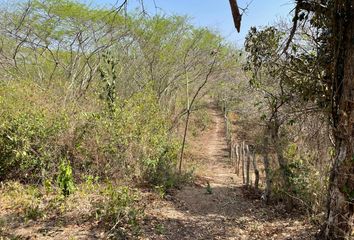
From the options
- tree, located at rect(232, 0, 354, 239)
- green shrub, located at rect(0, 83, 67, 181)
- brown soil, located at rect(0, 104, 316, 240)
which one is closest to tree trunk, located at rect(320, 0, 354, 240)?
tree, located at rect(232, 0, 354, 239)

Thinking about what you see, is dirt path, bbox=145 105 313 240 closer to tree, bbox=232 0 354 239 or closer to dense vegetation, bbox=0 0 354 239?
dense vegetation, bbox=0 0 354 239

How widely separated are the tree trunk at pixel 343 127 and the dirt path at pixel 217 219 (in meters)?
0.90

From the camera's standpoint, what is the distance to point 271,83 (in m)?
7.86

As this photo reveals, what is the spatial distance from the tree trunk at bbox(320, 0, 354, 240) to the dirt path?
901mm

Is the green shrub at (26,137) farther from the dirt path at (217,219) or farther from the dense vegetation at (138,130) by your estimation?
the dirt path at (217,219)

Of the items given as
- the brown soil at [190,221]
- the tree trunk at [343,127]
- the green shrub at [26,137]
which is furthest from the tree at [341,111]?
the green shrub at [26,137]

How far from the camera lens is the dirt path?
16.4ft

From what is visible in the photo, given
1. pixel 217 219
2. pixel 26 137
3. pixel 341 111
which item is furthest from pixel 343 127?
pixel 26 137

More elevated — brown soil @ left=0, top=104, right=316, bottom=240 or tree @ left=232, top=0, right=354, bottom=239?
tree @ left=232, top=0, right=354, bottom=239

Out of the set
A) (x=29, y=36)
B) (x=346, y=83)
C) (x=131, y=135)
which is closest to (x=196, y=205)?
(x=131, y=135)

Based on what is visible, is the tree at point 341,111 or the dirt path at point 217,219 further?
the dirt path at point 217,219

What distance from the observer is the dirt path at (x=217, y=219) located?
5000mm

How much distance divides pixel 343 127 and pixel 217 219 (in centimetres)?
293

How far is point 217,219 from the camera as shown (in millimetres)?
5855
